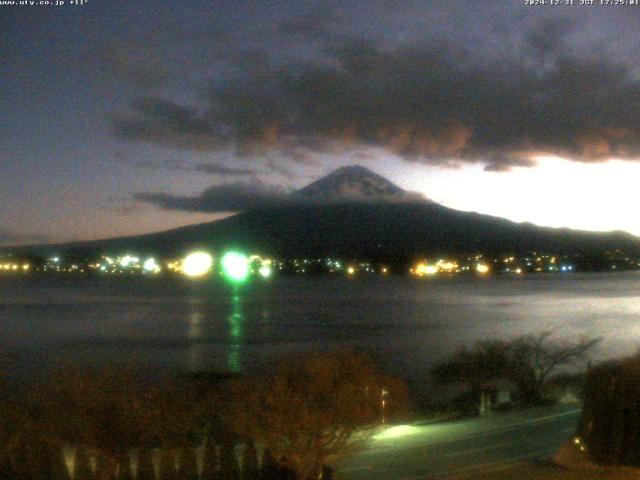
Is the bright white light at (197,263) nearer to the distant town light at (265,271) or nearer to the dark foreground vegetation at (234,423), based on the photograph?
the distant town light at (265,271)

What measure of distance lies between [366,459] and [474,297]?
73798 mm

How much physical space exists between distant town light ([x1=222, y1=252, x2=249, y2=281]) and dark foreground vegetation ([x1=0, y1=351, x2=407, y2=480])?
125 metres

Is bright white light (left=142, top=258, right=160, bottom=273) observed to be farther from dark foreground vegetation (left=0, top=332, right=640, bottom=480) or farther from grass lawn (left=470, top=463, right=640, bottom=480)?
grass lawn (left=470, top=463, right=640, bottom=480)

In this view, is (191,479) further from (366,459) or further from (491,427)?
(491,427)

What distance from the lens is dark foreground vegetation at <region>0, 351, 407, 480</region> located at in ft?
28.6

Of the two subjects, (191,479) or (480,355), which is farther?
(480,355)

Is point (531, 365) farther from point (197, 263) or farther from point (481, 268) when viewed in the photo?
point (197, 263)

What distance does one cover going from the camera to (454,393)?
25.8m

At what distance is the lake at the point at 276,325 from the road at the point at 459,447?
28.8ft

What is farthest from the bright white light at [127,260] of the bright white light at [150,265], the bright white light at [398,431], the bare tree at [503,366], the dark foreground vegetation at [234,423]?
the dark foreground vegetation at [234,423]

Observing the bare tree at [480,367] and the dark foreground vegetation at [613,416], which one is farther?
the bare tree at [480,367]

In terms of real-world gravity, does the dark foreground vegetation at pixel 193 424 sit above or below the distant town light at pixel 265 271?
below

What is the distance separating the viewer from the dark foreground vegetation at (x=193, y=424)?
8711 millimetres

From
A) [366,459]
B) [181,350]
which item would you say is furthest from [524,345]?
[181,350]
